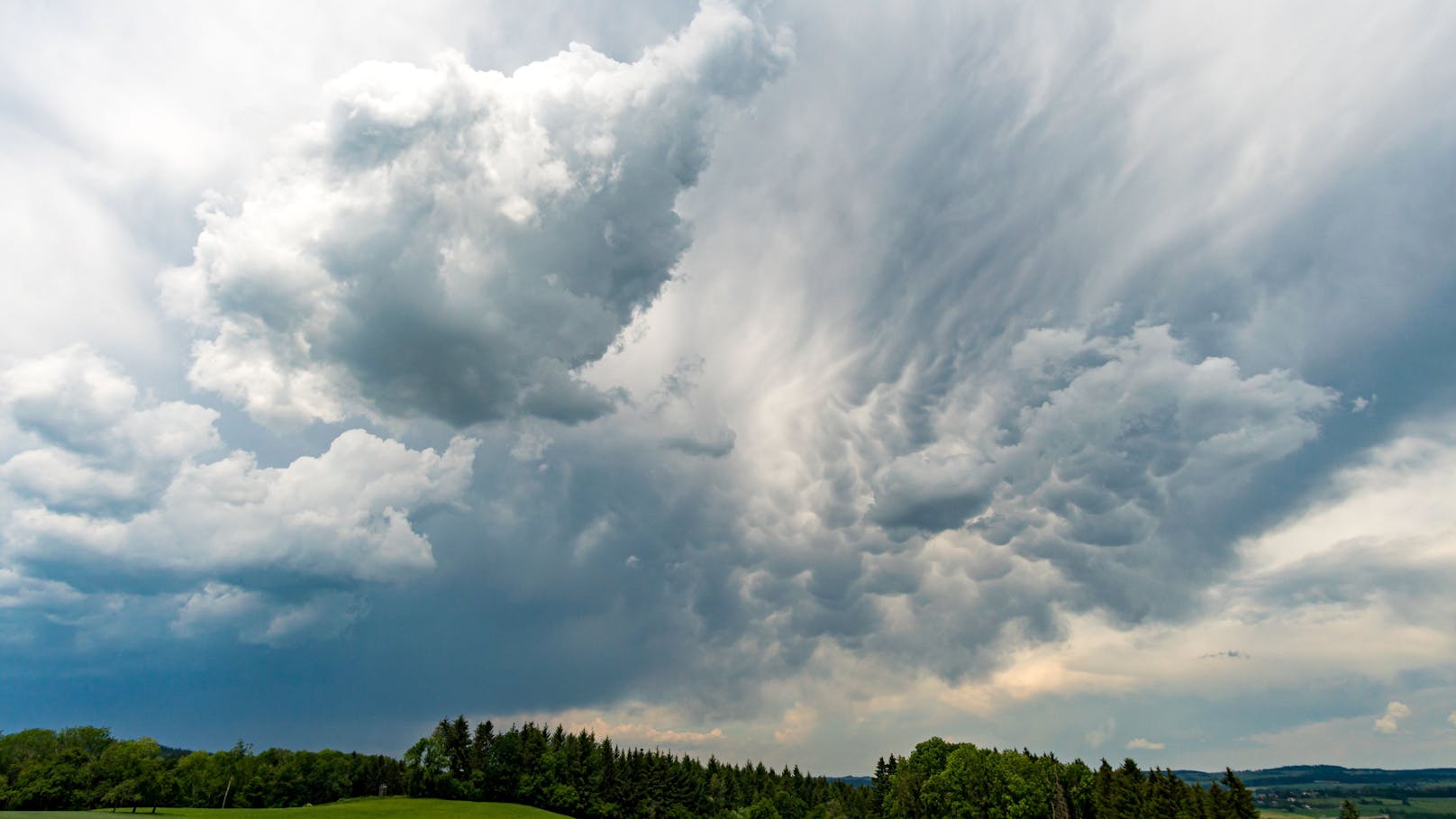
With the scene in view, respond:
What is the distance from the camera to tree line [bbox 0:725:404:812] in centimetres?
12212

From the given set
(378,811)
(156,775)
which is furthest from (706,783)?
(156,775)

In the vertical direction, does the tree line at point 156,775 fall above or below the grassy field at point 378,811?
above

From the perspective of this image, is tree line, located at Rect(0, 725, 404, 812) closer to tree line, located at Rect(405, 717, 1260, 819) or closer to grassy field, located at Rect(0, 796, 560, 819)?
grassy field, located at Rect(0, 796, 560, 819)

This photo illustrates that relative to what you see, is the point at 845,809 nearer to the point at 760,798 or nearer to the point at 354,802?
the point at 760,798

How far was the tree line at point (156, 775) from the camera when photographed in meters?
122

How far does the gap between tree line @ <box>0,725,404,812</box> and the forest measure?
0.30m

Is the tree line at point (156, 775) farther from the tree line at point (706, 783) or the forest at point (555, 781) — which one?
the tree line at point (706, 783)

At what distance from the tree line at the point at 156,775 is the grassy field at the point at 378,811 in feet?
16.8

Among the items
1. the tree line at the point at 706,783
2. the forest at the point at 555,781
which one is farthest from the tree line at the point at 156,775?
the tree line at the point at 706,783

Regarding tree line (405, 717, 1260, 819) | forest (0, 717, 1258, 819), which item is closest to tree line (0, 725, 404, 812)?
forest (0, 717, 1258, 819)

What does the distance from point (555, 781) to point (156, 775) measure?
75873mm

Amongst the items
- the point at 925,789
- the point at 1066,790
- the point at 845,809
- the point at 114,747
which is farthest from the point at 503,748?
the point at 1066,790

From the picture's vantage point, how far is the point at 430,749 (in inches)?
6693

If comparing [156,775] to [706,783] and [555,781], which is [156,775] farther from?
[706,783]
